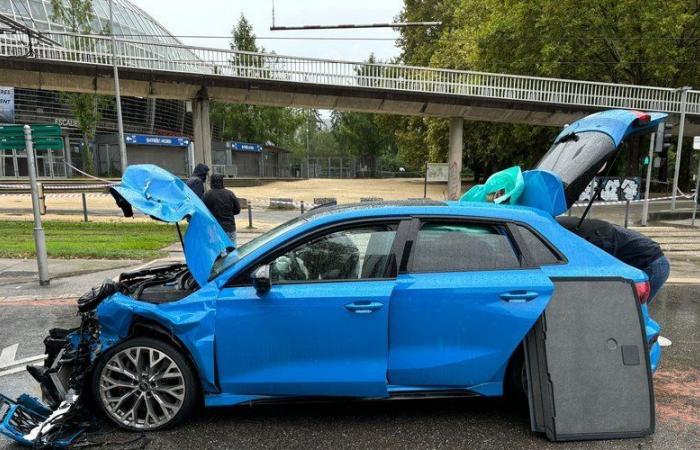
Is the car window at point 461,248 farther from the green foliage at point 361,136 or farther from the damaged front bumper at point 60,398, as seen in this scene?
the green foliage at point 361,136

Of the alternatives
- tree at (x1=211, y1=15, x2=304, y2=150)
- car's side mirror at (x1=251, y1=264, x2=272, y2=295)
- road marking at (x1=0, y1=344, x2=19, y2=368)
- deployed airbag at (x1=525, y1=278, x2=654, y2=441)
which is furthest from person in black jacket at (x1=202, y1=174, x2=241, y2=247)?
tree at (x1=211, y1=15, x2=304, y2=150)

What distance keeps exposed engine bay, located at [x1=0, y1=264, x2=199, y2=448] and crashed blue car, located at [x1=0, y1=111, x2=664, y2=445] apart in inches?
0.5

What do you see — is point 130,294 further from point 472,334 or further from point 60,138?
point 60,138

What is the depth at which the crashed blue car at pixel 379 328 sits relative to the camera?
9.78 ft

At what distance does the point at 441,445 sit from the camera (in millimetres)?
2990

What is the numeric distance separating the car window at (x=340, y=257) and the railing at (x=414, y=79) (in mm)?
19854

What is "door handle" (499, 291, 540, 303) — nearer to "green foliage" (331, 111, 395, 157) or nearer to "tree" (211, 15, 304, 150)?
"tree" (211, 15, 304, 150)

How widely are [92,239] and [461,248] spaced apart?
10.7 meters

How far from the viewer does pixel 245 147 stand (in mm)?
53094

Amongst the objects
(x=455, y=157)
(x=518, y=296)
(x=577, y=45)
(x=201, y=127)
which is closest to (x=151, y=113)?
(x=201, y=127)

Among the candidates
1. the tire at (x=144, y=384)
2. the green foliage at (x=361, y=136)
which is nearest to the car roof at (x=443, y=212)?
the tire at (x=144, y=384)

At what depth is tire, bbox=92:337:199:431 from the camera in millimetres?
3094

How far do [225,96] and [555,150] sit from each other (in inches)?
813

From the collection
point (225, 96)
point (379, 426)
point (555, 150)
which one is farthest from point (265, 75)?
point (379, 426)
